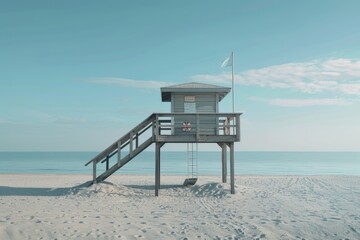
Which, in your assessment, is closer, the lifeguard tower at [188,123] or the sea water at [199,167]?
the lifeguard tower at [188,123]

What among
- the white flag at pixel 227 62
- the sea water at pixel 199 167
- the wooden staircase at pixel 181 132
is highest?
the white flag at pixel 227 62

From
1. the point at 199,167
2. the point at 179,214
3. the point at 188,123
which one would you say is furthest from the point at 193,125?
the point at 199,167

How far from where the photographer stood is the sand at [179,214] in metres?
8.16

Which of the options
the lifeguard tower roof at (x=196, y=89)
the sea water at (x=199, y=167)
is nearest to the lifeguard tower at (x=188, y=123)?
the lifeguard tower roof at (x=196, y=89)

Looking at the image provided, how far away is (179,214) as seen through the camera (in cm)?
1056

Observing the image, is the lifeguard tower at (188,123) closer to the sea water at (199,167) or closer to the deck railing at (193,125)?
the deck railing at (193,125)

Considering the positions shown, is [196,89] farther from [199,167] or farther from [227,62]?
[199,167]

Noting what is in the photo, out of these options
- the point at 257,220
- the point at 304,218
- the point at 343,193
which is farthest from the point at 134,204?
the point at 343,193

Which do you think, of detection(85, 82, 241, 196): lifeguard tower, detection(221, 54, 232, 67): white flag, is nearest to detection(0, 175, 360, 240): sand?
detection(85, 82, 241, 196): lifeguard tower

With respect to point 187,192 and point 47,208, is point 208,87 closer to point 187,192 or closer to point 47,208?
point 187,192

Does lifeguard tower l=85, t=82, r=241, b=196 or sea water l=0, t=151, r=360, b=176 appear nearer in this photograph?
lifeguard tower l=85, t=82, r=241, b=196

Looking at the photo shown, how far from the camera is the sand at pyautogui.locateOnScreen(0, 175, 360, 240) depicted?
26.8 feet

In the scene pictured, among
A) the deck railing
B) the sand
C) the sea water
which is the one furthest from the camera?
the sea water

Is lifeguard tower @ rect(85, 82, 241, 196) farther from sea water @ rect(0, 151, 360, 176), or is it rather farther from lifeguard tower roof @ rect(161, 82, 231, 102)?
sea water @ rect(0, 151, 360, 176)
